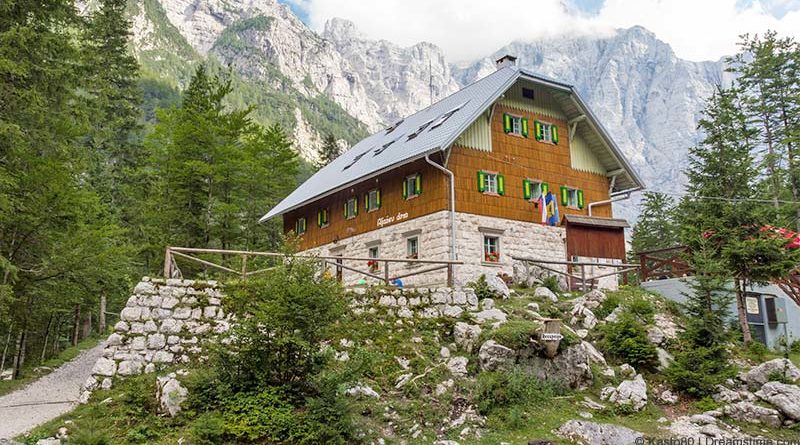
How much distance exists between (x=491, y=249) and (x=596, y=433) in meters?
11.2

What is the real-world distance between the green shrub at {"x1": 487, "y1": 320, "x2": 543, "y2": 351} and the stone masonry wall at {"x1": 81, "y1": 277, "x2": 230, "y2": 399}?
6887 mm

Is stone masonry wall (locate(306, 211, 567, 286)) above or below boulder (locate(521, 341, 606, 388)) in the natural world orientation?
above

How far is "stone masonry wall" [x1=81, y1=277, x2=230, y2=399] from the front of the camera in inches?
565

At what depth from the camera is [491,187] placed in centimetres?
2420

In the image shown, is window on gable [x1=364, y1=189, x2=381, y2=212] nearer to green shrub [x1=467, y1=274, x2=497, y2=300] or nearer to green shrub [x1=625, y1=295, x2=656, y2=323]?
green shrub [x1=467, y1=274, x2=497, y2=300]

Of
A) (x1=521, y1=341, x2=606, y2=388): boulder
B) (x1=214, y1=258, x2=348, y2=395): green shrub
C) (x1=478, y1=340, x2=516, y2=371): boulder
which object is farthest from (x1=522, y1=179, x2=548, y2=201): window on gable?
(x1=214, y1=258, x2=348, y2=395): green shrub

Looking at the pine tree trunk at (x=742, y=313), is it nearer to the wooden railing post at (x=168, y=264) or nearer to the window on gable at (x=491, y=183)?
the window on gable at (x=491, y=183)

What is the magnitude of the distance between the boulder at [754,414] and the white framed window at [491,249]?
1040 cm

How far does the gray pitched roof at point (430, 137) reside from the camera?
A: 23.2 metres

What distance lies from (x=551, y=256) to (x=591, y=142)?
622cm

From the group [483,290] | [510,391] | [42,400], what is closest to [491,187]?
[483,290]

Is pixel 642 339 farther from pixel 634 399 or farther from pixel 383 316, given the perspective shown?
pixel 383 316

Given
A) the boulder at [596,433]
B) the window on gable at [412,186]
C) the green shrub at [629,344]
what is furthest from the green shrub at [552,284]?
the boulder at [596,433]

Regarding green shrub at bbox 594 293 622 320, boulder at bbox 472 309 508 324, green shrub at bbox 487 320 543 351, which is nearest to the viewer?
green shrub at bbox 487 320 543 351
